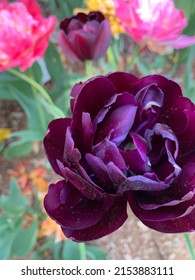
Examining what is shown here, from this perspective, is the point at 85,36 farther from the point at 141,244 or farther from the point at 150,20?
the point at 141,244

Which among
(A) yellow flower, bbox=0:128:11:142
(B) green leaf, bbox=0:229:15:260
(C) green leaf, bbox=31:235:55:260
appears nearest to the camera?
(B) green leaf, bbox=0:229:15:260

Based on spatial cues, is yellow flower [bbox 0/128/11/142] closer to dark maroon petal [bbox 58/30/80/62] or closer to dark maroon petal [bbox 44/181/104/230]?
dark maroon petal [bbox 58/30/80/62]

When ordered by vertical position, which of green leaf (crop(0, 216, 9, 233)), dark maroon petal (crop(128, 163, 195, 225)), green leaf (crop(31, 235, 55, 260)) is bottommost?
green leaf (crop(31, 235, 55, 260))

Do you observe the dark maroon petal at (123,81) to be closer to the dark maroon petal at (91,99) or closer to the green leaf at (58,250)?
the dark maroon petal at (91,99)

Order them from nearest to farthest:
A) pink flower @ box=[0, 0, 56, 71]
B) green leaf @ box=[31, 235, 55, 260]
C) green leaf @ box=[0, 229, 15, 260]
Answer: pink flower @ box=[0, 0, 56, 71], green leaf @ box=[0, 229, 15, 260], green leaf @ box=[31, 235, 55, 260]

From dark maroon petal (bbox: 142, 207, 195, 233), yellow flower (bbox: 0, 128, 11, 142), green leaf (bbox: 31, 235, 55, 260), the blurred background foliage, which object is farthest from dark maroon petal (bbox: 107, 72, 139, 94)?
yellow flower (bbox: 0, 128, 11, 142)

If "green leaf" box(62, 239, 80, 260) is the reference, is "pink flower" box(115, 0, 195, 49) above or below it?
above
